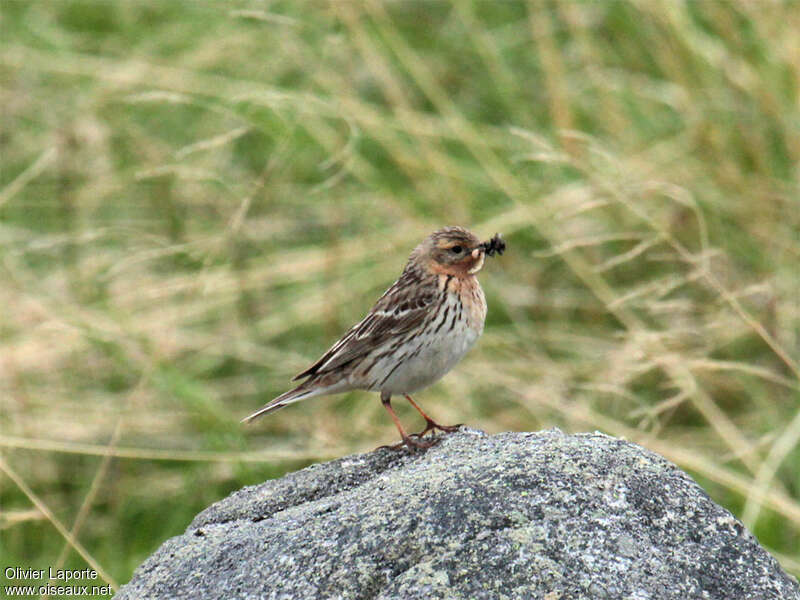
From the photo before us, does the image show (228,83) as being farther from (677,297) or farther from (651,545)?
(651,545)

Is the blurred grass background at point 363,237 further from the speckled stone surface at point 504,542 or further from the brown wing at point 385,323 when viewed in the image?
the speckled stone surface at point 504,542

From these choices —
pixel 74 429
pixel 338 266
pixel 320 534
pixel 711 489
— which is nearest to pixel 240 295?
pixel 338 266

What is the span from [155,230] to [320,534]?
17.3 feet

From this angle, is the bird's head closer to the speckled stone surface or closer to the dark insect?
the dark insect

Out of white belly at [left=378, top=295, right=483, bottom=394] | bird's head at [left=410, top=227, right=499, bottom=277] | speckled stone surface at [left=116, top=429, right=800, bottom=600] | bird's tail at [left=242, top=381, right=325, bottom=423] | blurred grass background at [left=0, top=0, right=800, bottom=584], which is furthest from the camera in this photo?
blurred grass background at [left=0, top=0, right=800, bottom=584]

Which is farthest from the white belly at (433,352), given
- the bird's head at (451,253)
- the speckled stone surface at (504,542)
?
the speckled stone surface at (504,542)

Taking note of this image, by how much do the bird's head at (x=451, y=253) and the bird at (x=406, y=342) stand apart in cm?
2

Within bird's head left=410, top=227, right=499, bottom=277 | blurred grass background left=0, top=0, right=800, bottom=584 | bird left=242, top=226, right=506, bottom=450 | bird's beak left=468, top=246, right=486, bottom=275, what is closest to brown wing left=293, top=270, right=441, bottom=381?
bird left=242, top=226, right=506, bottom=450

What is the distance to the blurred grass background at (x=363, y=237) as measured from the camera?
20.2ft

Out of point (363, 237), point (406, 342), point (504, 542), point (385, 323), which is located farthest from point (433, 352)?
point (363, 237)

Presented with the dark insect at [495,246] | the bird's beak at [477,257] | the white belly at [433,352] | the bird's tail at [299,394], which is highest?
the dark insect at [495,246]

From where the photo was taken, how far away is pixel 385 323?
4.79 m

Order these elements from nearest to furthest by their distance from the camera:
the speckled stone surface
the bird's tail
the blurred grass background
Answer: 1. the speckled stone surface
2. the bird's tail
3. the blurred grass background

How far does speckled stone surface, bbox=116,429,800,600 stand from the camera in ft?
8.82
